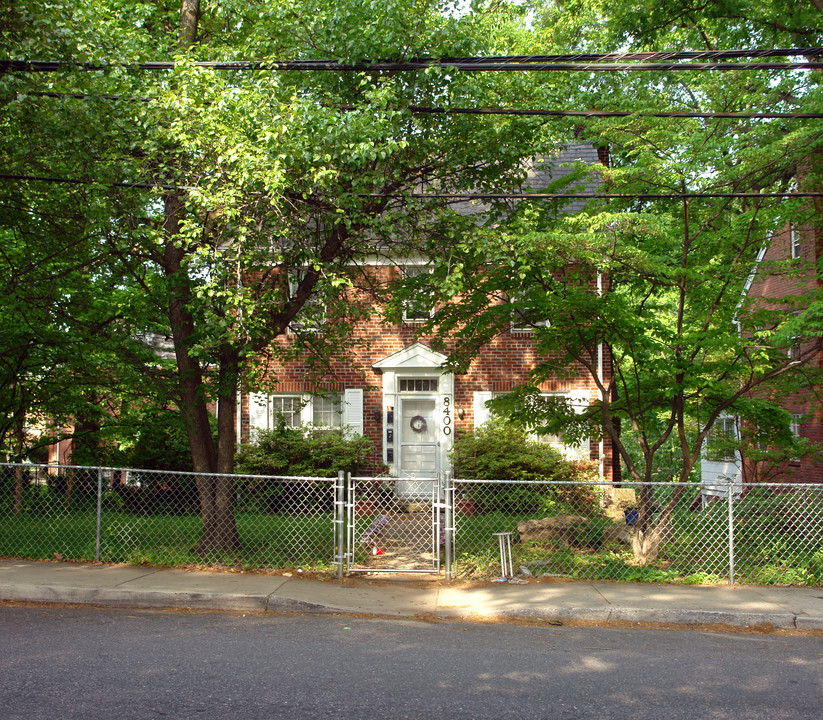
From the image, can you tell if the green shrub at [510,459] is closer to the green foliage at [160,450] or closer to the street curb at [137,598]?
the green foliage at [160,450]

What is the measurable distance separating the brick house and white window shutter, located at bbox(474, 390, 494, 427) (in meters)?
0.02

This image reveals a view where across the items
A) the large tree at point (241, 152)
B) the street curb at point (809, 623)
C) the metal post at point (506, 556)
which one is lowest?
the street curb at point (809, 623)

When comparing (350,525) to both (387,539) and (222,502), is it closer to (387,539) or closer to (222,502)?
(222,502)

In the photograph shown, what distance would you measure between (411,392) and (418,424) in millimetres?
738

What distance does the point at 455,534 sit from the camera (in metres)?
8.91

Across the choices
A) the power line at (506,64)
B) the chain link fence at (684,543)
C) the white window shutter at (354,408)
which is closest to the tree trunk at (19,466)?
the power line at (506,64)

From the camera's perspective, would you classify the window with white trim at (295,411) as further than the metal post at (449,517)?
Yes

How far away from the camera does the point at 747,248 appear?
980cm

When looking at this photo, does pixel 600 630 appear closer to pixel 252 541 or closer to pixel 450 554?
pixel 450 554

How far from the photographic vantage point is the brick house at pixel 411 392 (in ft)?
51.6

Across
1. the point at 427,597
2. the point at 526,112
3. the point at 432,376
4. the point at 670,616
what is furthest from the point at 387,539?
the point at 526,112

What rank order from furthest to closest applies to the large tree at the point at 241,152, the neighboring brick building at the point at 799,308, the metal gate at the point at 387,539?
the neighboring brick building at the point at 799,308, the metal gate at the point at 387,539, the large tree at the point at 241,152

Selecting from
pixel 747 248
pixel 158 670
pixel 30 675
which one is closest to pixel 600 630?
pixel 158 670

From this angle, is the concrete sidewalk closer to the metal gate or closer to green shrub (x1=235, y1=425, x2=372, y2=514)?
the metal gate
